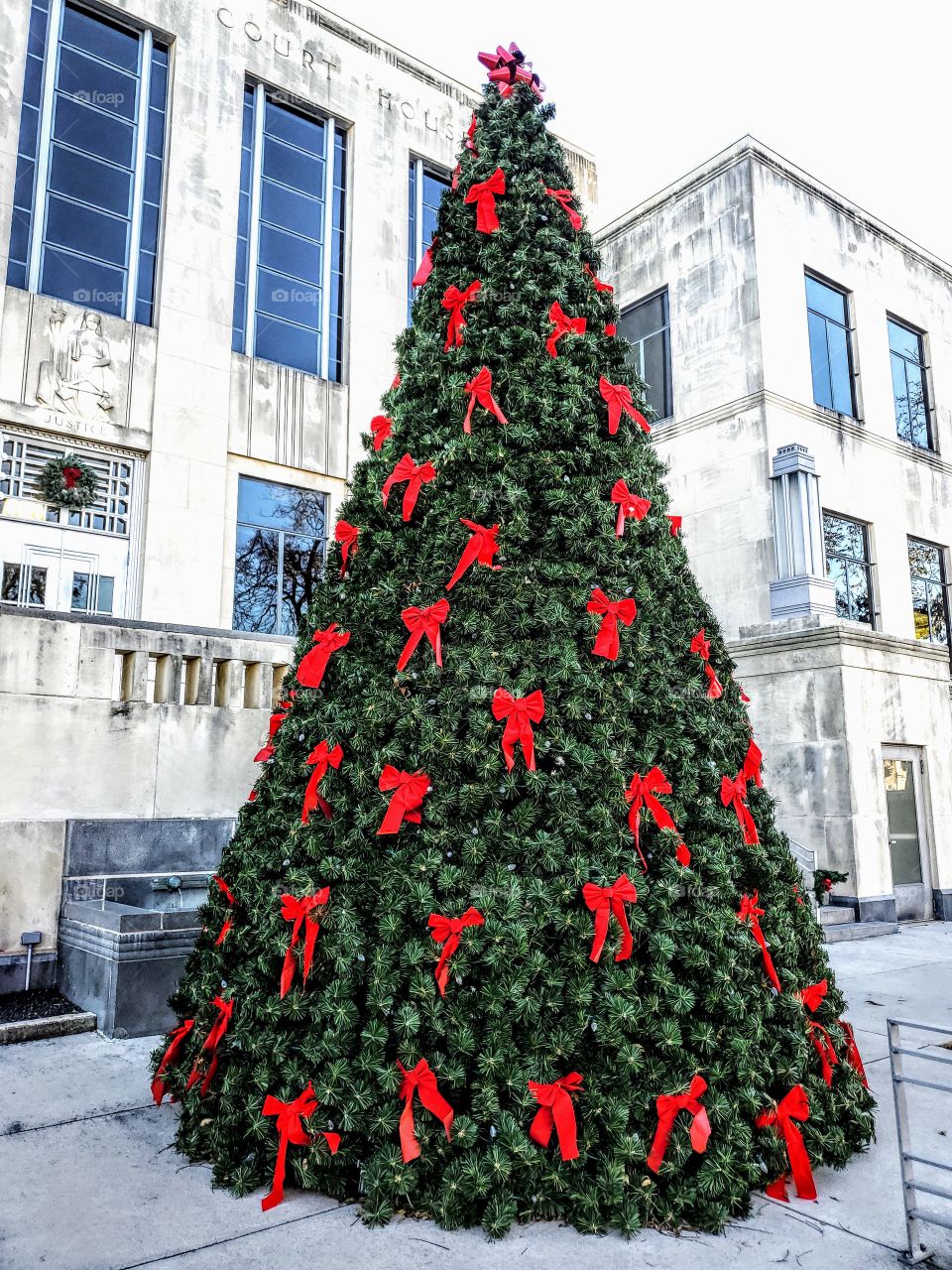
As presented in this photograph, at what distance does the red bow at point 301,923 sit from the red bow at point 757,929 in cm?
179

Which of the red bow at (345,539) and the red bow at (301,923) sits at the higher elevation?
the red bow at (345,539)

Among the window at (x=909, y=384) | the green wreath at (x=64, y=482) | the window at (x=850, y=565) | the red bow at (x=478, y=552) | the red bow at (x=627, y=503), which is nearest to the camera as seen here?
the red bow at (x=478, y=552)

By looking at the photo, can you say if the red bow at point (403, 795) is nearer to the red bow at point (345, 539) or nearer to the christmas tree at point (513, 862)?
the christmas tree at point (513, 862)

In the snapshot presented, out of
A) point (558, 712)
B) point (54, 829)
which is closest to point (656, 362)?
point (54, 829)

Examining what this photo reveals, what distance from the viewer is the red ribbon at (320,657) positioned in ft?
14.5

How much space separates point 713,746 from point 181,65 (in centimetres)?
1532

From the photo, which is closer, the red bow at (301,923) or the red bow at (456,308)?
the red bow at (301,923)

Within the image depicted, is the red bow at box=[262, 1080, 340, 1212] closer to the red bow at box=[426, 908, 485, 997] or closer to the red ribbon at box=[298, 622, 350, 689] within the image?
the red bow at box=[426, 908, 485, 997]

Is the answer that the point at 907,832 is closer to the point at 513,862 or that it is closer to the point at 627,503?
the point at 627,503

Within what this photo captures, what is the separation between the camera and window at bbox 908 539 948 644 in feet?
62.9

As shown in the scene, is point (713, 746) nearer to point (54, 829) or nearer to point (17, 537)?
point (54, 829)

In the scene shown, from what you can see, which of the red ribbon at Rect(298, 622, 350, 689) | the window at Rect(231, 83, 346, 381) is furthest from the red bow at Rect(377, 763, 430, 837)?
the window at Rect(231, 83, 346, 381)

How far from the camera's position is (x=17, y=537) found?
12516mm

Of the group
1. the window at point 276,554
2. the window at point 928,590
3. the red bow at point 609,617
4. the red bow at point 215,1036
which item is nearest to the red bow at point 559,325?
the red bow at point 609,617
